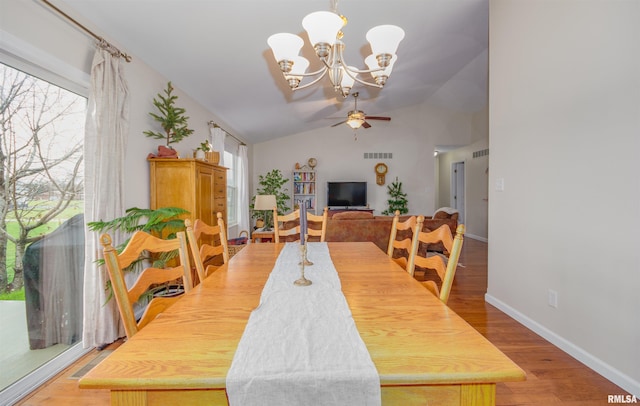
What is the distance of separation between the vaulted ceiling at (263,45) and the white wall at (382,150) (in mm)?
1407

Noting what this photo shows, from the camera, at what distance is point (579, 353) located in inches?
78.3

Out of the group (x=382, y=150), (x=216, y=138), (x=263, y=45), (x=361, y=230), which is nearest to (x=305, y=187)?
(x=382, y=150)

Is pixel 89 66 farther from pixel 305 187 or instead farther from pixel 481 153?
pixel 481 153

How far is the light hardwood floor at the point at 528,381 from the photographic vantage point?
1.64m

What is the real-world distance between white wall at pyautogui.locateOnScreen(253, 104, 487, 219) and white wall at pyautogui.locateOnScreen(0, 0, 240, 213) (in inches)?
134

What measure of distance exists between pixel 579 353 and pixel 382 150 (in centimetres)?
596

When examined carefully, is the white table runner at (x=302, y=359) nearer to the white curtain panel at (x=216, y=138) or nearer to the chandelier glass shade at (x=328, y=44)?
the chandelier glass shade at (x=328, y=44)

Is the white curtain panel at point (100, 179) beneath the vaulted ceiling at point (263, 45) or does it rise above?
beneath

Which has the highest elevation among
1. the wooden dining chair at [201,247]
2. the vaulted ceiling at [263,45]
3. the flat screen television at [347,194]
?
the vaulted ceiling at [263,45]

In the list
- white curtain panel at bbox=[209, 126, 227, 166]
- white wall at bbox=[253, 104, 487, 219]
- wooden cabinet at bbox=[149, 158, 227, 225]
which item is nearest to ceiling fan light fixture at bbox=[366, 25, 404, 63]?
wooden cabinet at bbox=[149, 158, 227, 225]

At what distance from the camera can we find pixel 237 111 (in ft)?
15.7

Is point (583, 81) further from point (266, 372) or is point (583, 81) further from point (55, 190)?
point (55, 190)

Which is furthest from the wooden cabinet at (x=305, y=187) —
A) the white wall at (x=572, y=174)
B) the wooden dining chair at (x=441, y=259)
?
the wooden dining chair at (x=441, y=259)

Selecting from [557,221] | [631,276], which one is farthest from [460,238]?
[557,221]
